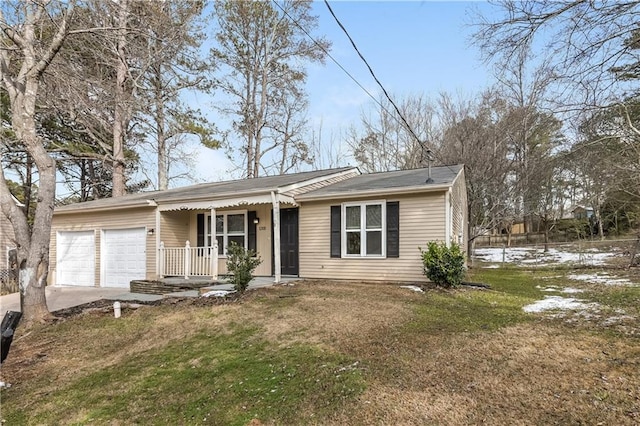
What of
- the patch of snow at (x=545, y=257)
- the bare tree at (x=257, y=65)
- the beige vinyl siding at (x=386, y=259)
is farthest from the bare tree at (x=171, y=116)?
the patch of snow at (x=545, y=257)

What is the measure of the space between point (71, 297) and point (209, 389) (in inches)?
348

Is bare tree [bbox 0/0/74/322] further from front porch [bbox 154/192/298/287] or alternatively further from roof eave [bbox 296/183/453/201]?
roof eave [bbox 296/183/453/201]

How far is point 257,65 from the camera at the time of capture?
73.0ft

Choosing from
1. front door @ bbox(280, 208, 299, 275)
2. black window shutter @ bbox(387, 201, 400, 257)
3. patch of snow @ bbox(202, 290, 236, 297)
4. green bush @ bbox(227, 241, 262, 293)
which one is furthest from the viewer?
front door @ bbox(280, 208, 299, 275)

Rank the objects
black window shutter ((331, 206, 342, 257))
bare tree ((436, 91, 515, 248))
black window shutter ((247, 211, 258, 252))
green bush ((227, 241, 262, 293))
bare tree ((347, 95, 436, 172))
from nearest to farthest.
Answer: green bush ((227, 241, 262, 293)), black window shutter ((331, 206, 342, 257)), black window shutter ((247, 211, 258, 252)), bare tree ((436, 91, 515, 248)), bare tree ((347, 95, 436, 172))

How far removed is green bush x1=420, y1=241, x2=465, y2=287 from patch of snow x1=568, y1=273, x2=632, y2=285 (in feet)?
14.1

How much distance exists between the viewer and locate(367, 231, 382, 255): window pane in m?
10.2

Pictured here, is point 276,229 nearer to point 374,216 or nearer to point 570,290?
point 374,216

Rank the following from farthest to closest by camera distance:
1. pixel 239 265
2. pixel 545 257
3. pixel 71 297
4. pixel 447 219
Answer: pixel 545 257
pixel 71 297
pixel 447 219
pixel 239 265

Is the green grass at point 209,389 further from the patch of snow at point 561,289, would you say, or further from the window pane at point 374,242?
the patch of snow at point 561,289

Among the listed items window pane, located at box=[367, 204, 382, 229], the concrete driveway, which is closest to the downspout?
window pane, located at box=[367, 204, 382, 229]

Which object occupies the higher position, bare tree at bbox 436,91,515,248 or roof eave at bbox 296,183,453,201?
bare tree at bbox 436,91,515,248

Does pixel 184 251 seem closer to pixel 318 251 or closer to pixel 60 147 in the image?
pixel 318 251

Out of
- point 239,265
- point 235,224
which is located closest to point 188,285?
point 235,224
